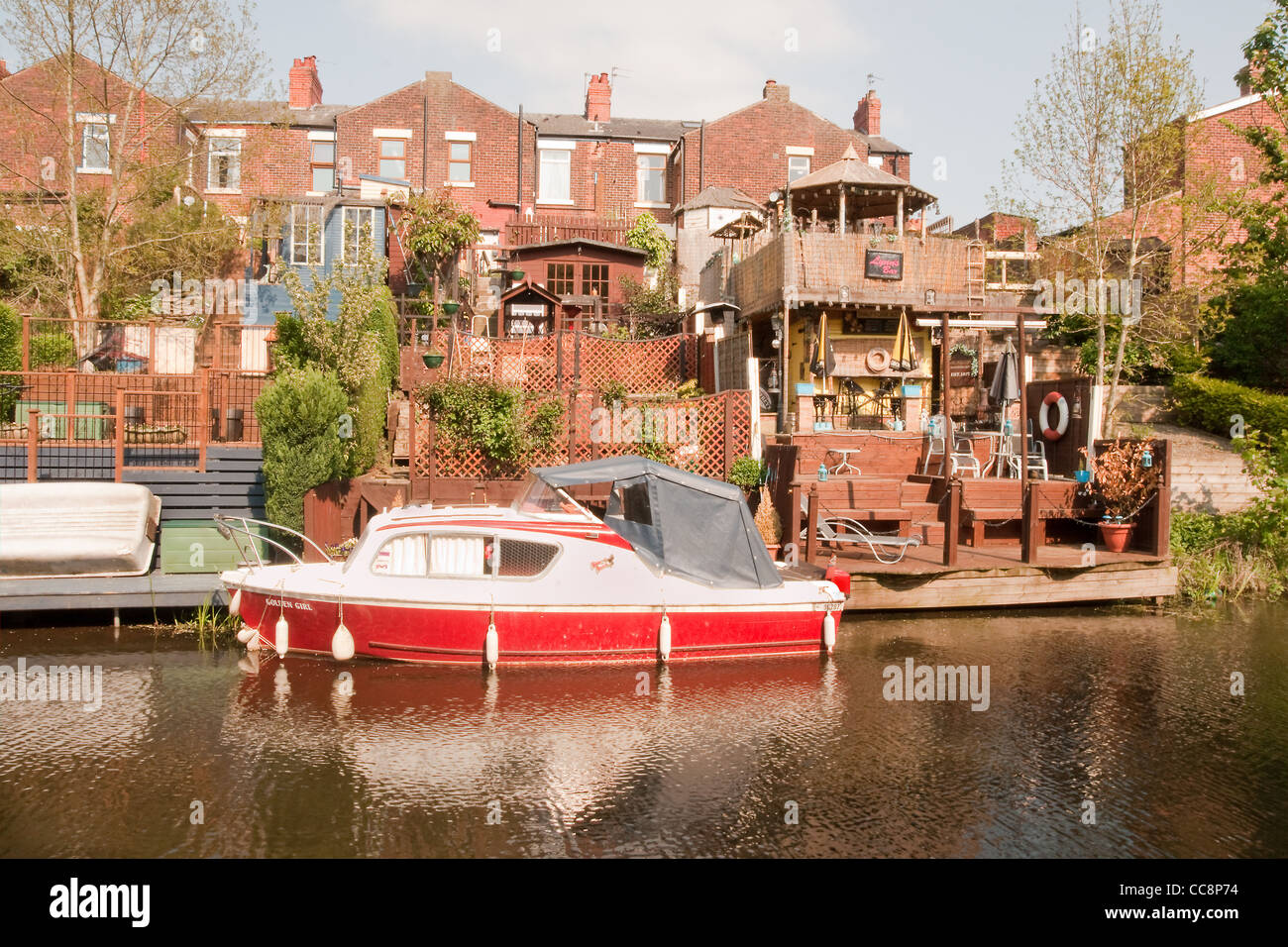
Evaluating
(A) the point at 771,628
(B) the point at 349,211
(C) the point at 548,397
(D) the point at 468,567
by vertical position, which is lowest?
(A) the point at 771,628

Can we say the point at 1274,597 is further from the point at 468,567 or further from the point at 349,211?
the point at 349,211

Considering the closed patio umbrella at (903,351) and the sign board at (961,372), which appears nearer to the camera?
the closed patio umbrella at (903,351)

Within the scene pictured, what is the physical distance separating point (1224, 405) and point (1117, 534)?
8.07 metres

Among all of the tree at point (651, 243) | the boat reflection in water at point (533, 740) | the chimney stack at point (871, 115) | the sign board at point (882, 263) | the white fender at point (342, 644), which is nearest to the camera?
the boat reflection in water at point (533, 740)

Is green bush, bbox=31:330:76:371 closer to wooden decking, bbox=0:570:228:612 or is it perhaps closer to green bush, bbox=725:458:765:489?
wooden decking, bbox=0:570:228:612

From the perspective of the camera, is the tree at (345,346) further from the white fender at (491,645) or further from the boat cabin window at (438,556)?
the white fender at (491,645)

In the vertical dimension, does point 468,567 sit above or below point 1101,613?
above

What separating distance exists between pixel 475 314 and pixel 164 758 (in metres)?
18.3

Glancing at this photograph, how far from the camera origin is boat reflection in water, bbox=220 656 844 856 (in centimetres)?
720

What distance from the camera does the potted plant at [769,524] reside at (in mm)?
14516

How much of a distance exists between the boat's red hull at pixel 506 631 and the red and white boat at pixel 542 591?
0.01m

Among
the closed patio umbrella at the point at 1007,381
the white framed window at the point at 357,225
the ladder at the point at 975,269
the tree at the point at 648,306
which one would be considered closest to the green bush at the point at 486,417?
the closed patio umbrella at the point at 1007,381
